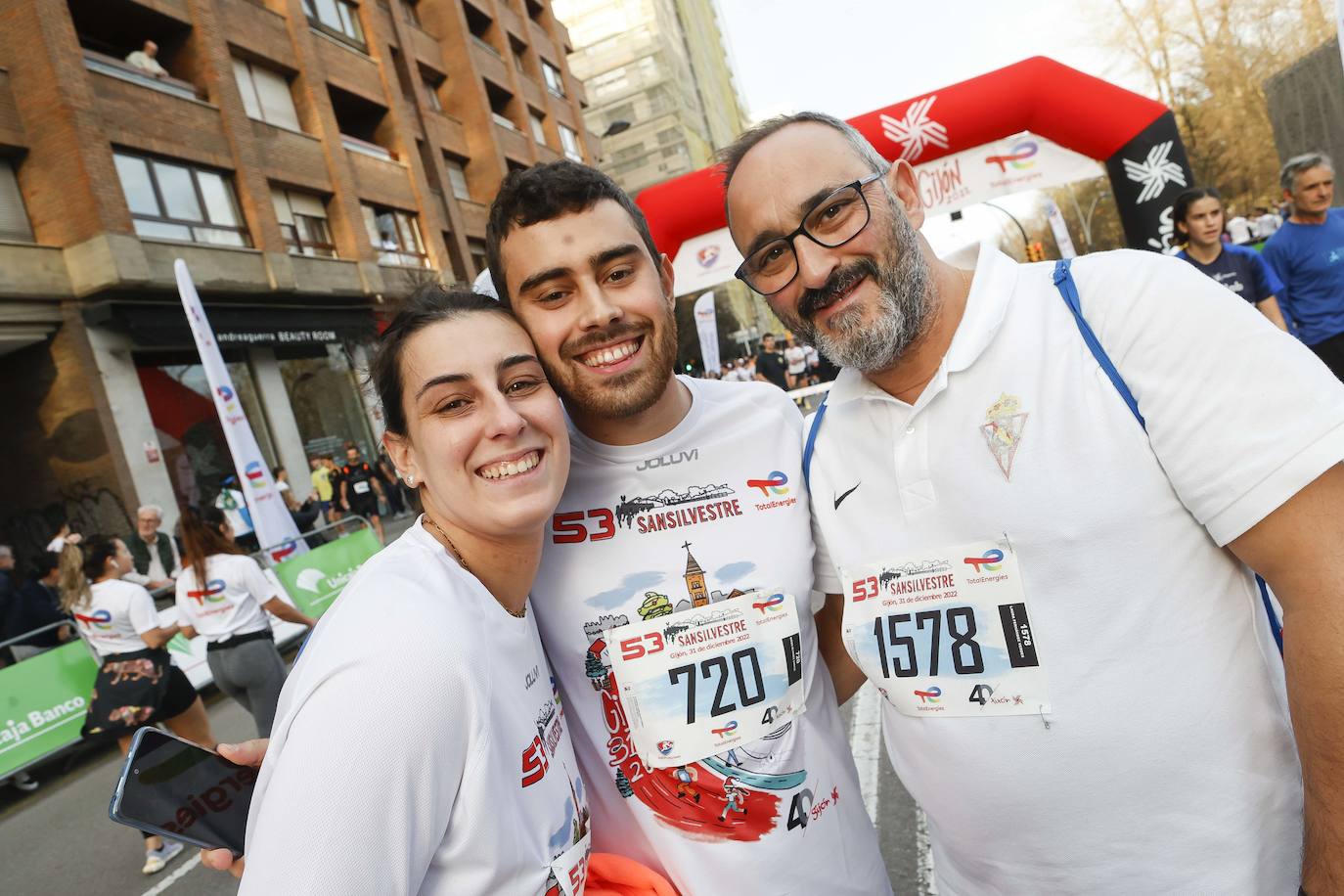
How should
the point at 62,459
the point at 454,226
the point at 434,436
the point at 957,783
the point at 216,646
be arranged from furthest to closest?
the point at 454,226
the point at 62,459
the point at 216,646
the point at 434,436
the point at 957,783

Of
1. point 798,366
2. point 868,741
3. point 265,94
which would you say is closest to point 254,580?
point 868,741

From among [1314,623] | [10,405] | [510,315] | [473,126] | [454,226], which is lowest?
[1314,623]

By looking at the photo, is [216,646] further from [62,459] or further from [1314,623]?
[62,459]

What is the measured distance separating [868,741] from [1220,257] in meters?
4.34

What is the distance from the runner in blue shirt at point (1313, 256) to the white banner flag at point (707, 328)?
400 inches

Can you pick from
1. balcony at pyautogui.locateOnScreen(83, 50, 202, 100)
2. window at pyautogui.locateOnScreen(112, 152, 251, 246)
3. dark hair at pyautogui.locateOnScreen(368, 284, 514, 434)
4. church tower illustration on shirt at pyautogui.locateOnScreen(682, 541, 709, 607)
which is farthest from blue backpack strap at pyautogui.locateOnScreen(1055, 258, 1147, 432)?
balcony at pyautogui.locateOnScreen(83, 50, 202, 100)

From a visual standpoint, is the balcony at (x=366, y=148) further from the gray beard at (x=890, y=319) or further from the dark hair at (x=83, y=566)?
the gray beard at (x=890, y=319)

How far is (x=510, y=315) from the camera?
1.89 metres

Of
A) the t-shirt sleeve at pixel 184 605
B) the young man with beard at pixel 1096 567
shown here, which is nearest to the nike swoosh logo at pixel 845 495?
the young man with beard at pixel 1096 567

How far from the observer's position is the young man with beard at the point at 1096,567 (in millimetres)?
1277

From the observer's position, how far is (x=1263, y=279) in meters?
5.24

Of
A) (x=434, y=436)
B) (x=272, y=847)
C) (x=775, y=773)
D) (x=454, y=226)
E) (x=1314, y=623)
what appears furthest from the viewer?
(x=454, y=226)

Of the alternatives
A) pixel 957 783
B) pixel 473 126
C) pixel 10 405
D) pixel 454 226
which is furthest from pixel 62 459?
pixel 473 126

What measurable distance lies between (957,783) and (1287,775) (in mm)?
610
